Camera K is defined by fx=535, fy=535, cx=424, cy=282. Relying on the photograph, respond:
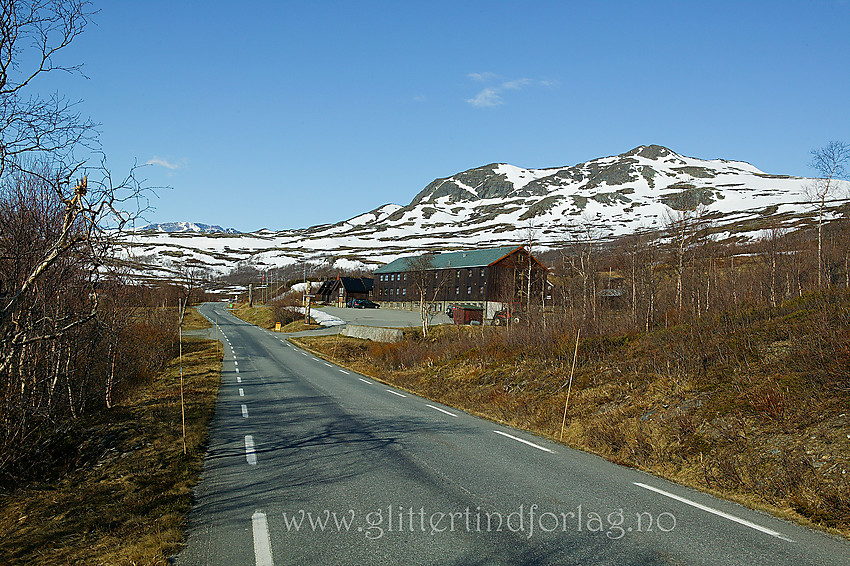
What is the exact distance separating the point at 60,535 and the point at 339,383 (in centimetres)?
1495

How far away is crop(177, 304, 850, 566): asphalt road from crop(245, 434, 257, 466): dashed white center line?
41mm

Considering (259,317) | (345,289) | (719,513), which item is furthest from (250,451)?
(345,289)

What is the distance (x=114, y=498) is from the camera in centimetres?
727

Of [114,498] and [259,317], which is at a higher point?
[259,317]

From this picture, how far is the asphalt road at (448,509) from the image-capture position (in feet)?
17.0

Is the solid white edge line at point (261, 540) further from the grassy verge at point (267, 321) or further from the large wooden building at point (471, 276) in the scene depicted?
the large wooden building at point (471, 276)

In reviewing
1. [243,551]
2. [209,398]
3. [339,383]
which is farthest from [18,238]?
[339,383]

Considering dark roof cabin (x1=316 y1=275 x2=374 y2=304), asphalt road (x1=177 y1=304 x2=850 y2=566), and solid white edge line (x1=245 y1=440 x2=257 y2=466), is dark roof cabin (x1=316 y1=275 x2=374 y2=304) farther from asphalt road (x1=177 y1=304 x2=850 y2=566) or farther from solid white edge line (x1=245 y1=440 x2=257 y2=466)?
asphalt road (x1=177 y1=304 x2=850 y2=566)

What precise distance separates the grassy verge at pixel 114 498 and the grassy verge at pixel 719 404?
723 centimetres

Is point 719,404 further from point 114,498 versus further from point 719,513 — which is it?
point 114,498

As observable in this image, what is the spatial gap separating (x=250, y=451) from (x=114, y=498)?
241 centimetres

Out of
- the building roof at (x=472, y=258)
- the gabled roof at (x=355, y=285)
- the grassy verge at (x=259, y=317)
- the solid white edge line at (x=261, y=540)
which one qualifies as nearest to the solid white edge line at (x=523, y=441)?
the solid white edge line at (x=261, y=540)

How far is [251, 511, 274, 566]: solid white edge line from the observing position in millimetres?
4957

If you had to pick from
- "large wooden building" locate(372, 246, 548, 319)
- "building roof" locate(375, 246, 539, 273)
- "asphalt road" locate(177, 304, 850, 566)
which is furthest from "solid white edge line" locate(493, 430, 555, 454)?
"building roof" locate(375, 246, 539, 273)
